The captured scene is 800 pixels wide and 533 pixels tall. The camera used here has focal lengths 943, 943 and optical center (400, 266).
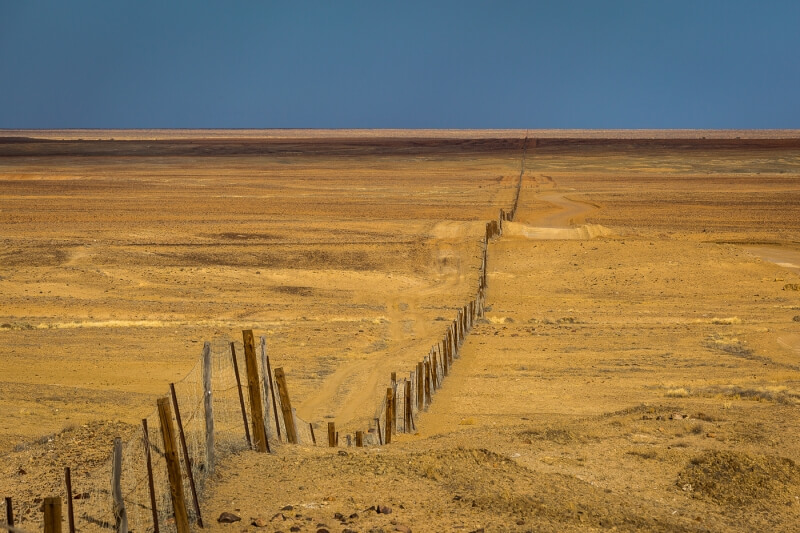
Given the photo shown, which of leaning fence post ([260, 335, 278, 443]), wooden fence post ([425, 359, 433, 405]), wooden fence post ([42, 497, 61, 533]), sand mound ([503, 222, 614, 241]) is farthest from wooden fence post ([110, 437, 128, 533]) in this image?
sand mound ([503, 222, 614, 241])

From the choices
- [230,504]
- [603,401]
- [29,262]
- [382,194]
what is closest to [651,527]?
[230,504]

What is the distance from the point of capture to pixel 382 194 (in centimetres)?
6159

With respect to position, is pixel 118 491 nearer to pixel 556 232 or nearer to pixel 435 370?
pixel 435 370

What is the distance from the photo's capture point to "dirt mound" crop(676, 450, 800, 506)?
32.0 feet

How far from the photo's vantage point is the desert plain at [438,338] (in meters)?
9.24

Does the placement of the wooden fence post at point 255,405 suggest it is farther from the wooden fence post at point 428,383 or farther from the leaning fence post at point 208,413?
the wooden fence post at point 428,383

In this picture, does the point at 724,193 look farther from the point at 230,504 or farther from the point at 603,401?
the point at 230,504

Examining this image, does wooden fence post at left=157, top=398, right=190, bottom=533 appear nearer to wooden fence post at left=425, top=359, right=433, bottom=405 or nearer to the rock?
the rock

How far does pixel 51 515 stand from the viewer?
5.89 meters

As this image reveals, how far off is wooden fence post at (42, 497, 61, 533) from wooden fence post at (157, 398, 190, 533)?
1.70 m

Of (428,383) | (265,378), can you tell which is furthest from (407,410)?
(265,378)

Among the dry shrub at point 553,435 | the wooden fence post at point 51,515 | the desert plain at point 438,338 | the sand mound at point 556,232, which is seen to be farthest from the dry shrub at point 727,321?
the wooden fence post at point 51,515

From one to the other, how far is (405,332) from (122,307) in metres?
7.62

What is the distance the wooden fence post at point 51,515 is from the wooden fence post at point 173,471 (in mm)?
1702
